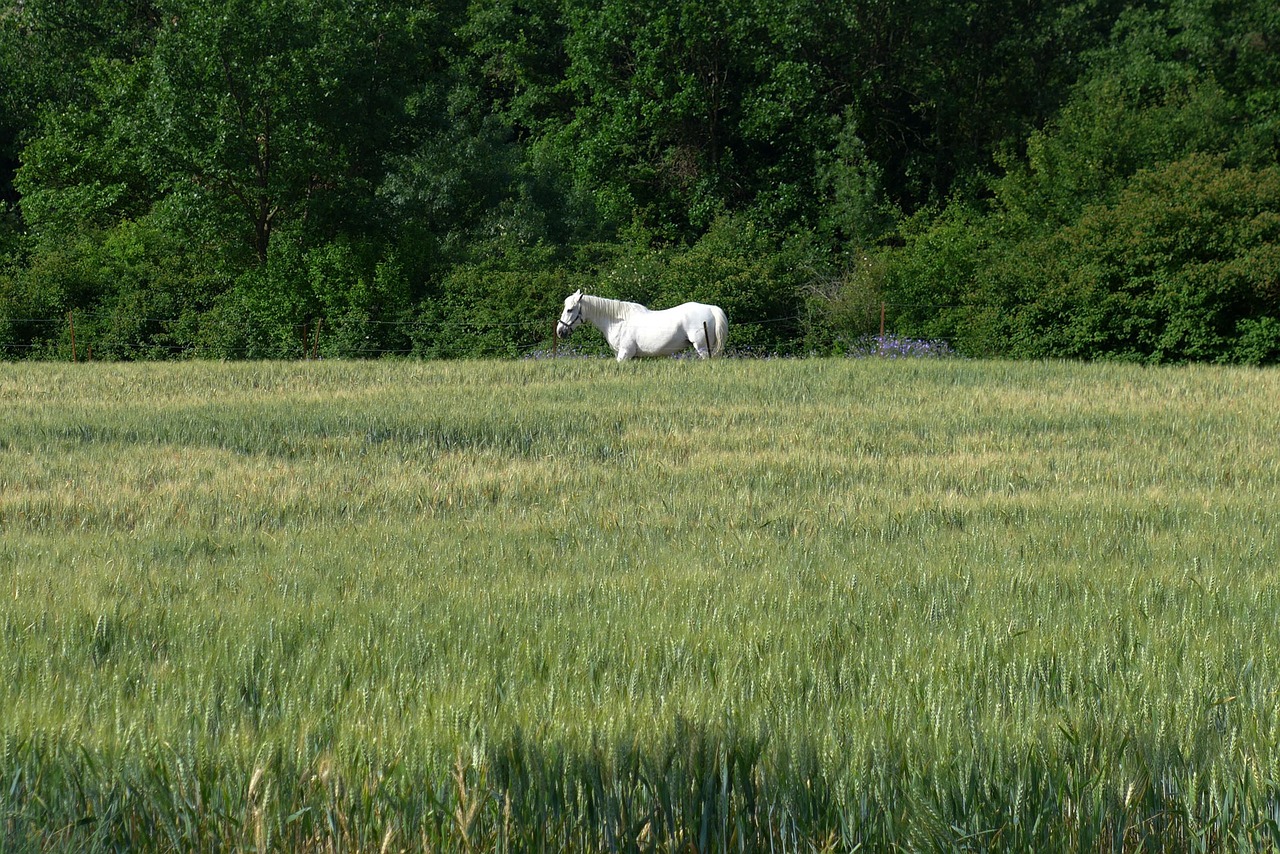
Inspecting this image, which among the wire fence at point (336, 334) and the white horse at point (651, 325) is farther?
the wire fence at point (336, 334)

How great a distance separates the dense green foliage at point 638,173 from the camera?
27453 mm

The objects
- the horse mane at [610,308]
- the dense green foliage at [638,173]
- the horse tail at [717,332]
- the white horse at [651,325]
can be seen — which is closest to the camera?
the horse mane at [610,308]

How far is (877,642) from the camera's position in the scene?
540 cm

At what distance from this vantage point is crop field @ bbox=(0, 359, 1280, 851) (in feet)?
11.1

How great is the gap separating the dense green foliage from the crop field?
14.1m

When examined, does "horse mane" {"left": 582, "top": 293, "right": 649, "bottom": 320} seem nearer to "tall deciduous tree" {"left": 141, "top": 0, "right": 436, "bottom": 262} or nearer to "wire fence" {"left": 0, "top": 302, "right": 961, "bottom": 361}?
"wire fence" {"left": 0, "top": 302, "right": 961, "bottom": 361}

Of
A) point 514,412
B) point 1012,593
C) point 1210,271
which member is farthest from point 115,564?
point 1210,271

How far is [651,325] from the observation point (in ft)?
78.8

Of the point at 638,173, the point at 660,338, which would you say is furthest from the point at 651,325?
the point at 638,173

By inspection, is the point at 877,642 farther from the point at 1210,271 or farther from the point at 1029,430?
the point at 1210,271

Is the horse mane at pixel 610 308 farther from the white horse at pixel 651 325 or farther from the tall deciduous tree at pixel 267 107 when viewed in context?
the tall deciduous tree at pixel 267 107

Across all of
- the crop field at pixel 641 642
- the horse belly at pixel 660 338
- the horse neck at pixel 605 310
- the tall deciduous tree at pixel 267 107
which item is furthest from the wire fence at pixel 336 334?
the crop field at pixel 641 642

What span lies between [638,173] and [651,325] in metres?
15.6

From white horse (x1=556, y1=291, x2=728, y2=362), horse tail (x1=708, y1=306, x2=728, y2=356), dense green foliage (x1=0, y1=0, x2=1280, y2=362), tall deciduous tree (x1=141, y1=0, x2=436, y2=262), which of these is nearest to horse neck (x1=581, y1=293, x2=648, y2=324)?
white horse (x1=556, y1=291, x2=728, y2=362)
